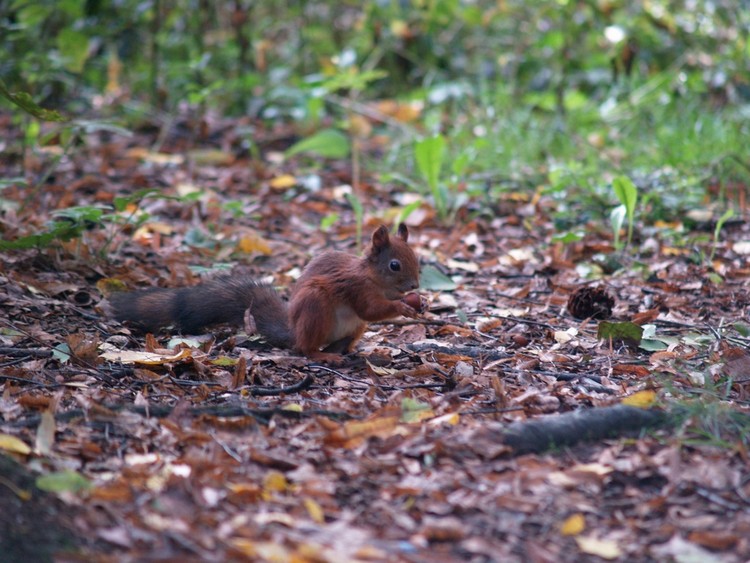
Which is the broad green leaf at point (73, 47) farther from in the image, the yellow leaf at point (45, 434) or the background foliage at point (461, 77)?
the yellow leaf at point (45, 434)

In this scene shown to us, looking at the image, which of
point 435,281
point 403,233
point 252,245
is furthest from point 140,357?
point 252,245

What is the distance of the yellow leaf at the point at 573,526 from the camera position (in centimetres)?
217

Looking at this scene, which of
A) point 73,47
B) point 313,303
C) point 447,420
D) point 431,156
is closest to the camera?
point 447,420

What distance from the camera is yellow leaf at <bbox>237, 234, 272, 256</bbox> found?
194 inches

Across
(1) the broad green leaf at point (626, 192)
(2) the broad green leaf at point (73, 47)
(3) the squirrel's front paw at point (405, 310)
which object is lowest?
(3) the squirrel's front paw at point (405, 310)

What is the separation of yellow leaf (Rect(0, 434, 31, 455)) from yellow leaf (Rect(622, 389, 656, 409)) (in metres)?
1.76

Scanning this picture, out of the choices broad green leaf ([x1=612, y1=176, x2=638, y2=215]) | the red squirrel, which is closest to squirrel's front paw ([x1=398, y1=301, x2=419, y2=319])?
the red squirrel

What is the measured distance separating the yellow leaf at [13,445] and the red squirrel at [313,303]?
1275 millimetres

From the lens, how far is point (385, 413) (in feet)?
9.03

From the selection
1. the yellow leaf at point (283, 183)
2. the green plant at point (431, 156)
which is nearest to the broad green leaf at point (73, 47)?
the yellow leaf at point (283, 183)

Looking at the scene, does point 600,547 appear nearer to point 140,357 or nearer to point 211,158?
point 140,357

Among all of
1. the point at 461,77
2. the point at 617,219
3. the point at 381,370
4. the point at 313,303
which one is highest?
the point at 461,77

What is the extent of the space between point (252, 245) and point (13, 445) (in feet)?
8.78

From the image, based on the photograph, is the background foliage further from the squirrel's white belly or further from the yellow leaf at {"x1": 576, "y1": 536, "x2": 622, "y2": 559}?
the yellow leaf at {"x1": 576, "y1": 536, "x2": 622, "y2": 559}
